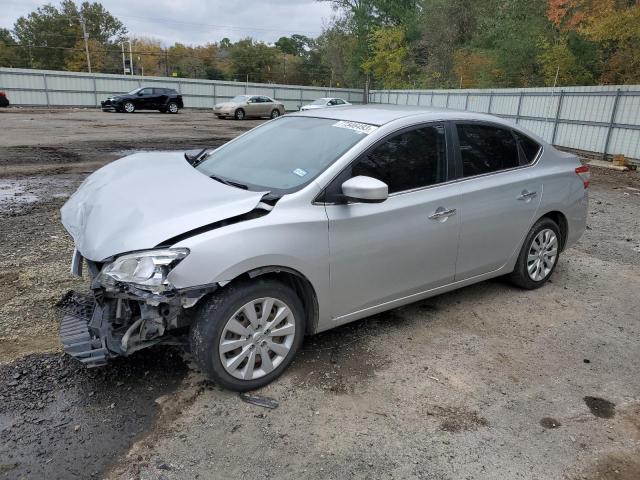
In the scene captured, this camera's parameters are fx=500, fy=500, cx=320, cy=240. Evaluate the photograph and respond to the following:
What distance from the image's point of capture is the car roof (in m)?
3.85

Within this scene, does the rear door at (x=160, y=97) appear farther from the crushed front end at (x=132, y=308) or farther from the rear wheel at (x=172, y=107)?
the crushed front end at (x=132, y=308)

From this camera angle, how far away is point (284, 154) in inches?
148

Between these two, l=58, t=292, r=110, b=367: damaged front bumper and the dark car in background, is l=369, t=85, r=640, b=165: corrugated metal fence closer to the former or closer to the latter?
l=58, t=292, r=110, b=367: damaged front bumper

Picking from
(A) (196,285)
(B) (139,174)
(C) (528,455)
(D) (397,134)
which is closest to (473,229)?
(D) (397,134)

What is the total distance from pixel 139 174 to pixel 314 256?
1.55 metres

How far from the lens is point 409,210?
Answer: 11.9ft

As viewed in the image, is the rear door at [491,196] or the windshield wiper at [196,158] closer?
the rear door at [491,196]

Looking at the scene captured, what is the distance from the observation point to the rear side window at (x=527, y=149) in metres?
4.58

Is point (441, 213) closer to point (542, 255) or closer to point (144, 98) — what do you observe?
point (542, 255)

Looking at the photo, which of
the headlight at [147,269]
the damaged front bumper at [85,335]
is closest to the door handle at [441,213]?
the headlight at [147,269]

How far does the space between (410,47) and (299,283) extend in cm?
5041

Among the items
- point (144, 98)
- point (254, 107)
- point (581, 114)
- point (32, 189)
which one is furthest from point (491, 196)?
point (144, 98)

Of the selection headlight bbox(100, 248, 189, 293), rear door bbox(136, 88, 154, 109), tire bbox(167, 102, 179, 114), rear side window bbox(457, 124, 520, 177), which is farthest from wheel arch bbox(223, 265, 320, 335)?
tire bbox(167, 102, 179, 114)

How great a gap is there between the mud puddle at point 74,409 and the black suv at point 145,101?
2764 cm
